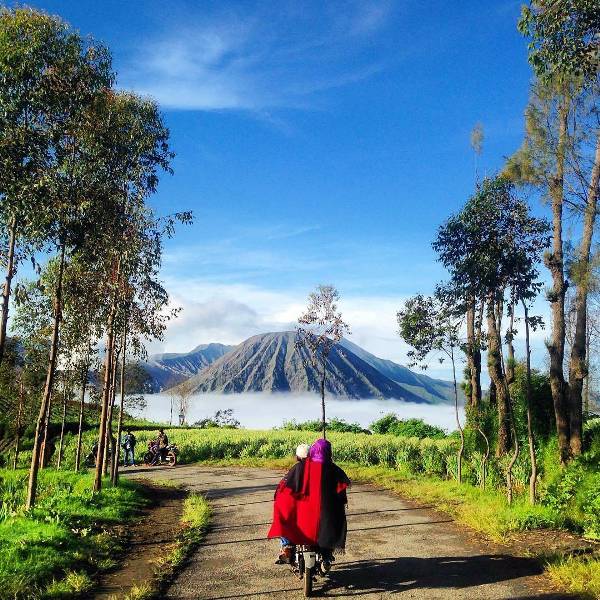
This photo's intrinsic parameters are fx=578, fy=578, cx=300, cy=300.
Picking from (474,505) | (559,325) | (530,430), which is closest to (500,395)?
(559,325)

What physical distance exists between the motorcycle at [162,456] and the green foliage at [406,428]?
17.6 meters

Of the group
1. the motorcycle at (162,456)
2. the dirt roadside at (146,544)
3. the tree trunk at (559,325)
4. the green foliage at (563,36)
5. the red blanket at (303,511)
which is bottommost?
the motorcycle at (162,456)

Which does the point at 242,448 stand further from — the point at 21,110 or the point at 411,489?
the point at 21,110

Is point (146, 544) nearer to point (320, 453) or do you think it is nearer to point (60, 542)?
point (60, 542)

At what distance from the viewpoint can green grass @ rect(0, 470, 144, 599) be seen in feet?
26.5

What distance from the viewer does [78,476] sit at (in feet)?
68.6

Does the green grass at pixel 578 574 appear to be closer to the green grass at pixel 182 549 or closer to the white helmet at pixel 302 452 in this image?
the white helmet at pixel 302 452

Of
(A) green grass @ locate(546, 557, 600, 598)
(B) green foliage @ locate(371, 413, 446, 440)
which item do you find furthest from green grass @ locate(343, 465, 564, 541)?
(B) green foliage @ locate(371, 413, 446, 440)

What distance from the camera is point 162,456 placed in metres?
29.4

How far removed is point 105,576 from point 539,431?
17.6m

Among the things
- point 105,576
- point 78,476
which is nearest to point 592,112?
point 105,576

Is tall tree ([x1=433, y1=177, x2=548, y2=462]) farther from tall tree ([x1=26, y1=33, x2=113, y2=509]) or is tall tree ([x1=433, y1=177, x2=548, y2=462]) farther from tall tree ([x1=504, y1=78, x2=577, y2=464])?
tall tree ([x1=26, y1=33, x2=113, y2=509])

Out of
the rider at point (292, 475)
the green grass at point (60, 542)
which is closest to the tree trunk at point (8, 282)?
the green grass at point (60, 542)

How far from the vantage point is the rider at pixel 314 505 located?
793 cm
